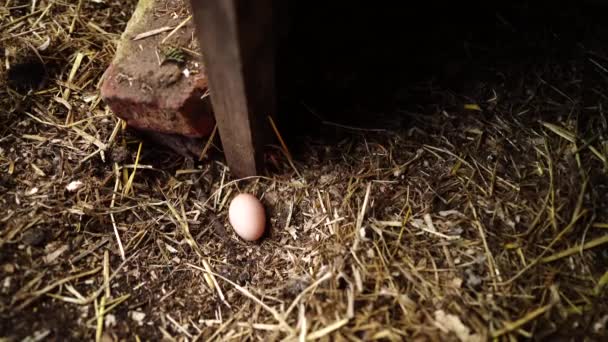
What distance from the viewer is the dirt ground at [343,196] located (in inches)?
61.1

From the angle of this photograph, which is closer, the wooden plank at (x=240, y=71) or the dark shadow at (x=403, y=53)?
the wooden plank at (x=240, y=71)

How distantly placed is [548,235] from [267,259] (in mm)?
953

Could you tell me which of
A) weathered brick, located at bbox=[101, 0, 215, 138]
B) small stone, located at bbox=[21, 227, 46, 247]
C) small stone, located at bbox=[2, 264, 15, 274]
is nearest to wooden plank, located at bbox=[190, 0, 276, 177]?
weathered brick, located at bbox=[101, 0, 215, 138]

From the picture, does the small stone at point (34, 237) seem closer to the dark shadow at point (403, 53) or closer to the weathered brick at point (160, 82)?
the weathered brick at point (160, 82)

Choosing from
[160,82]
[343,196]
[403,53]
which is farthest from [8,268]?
[403,53]

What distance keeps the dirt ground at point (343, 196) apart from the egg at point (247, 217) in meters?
0.07

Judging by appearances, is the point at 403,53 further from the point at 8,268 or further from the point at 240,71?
the point at 8,268

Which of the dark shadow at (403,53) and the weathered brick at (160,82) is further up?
the weathered brick at (160,82)

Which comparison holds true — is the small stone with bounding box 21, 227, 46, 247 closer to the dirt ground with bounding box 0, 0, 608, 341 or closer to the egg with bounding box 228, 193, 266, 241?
the dirt ground with bounding box 0, 0, 608, 341

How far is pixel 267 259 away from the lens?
5.78 ft

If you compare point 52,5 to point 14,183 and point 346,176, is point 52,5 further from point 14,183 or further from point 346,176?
point 346,176

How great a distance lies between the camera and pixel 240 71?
1.45 metres

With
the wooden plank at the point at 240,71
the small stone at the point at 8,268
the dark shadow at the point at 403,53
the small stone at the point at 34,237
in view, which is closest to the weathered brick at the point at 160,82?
the wooden plank at the point at 240,71

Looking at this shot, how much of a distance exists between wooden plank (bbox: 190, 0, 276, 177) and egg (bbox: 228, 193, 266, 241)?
0.15 metres
